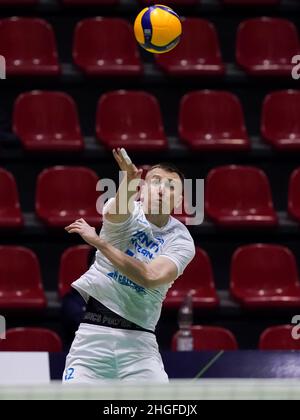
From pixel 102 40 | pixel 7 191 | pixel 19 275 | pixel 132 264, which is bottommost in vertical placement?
pixel 19 275

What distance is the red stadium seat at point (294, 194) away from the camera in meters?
9.20

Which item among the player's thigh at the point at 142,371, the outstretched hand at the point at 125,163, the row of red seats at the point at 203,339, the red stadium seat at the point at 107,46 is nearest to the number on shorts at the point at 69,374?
the player's thigh at the point at 142,371

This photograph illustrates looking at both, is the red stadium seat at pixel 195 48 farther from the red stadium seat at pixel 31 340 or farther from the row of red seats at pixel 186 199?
the red stadium seat at pixel 31 340

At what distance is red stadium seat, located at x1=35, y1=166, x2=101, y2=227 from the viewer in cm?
884

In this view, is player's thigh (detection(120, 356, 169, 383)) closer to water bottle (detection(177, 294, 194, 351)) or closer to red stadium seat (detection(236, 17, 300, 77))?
water bottle (detection(177, 294, 194, 351))

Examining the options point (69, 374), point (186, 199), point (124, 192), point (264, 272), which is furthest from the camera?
point (186, 199)

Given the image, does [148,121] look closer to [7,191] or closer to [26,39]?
[26,39]

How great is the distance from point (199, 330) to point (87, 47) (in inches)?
125

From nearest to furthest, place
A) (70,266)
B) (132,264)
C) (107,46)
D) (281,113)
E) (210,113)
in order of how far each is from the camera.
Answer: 1. (132,264)
2. (70,266)
3. (210,113)
4. (281,113)
5. (107,46)

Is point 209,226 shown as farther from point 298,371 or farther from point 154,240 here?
point 154,240

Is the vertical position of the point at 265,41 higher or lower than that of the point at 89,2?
lower

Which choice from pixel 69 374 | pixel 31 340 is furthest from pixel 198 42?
pixel 69 374

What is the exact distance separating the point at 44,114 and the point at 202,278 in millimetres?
2067

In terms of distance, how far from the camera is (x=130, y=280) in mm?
5398
